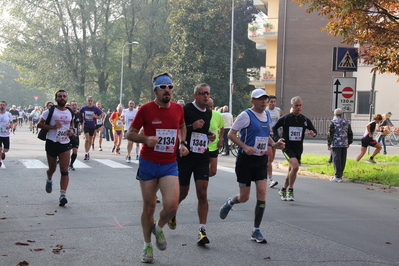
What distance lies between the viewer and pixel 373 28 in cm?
1373

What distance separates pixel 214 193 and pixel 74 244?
196 inches

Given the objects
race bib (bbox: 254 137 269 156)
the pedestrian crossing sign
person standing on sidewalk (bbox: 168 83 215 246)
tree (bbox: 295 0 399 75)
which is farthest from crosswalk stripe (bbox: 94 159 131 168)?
race bib (bbox: 254 137 269 156)

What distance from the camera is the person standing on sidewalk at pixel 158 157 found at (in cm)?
576

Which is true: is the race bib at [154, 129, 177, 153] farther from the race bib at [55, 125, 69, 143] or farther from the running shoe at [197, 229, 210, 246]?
the race bib at [55, 125, 69, 143]

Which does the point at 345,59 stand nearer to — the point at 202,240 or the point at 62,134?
the point at 62,134

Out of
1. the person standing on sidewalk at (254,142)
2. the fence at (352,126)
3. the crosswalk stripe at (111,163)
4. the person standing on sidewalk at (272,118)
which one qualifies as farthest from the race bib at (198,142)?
the fence at (352,126)

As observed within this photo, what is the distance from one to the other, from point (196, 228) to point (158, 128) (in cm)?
225

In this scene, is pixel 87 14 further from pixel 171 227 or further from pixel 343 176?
pixel 171 227

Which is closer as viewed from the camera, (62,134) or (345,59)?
(62,134)

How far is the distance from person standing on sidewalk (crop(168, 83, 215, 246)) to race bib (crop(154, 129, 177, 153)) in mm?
1100

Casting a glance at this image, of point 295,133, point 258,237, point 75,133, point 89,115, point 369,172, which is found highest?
point 295,133

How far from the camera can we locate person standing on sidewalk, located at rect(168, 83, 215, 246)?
6.77 metres

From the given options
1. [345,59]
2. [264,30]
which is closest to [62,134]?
[345,59]

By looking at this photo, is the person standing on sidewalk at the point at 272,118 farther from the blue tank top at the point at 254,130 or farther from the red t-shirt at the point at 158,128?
the red t-shirt at the point at 158,128
